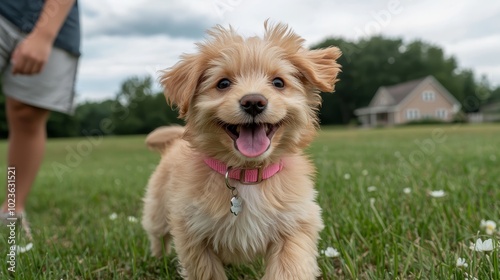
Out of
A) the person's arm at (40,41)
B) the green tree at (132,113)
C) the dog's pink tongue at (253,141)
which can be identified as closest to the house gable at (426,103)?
the green tree at (132,113)

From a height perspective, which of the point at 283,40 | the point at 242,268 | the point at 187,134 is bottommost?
the point at 242,268

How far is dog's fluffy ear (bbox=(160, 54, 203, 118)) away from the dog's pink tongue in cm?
35

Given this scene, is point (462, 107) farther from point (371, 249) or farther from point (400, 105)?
point (371, 249)

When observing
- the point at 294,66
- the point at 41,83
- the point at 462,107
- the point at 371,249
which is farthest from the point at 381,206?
the point at 462,107

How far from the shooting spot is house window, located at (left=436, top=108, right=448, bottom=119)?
52.9 metres

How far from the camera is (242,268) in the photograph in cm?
254

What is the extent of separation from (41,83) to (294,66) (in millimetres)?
2517

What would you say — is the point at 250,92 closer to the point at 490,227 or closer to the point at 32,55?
the point at 490,227

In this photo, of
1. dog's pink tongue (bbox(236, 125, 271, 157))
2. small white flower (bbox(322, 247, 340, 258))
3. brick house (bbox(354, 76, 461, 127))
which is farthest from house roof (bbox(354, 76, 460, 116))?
dog's pink tongue (bbox(236, 125, 271, 157))

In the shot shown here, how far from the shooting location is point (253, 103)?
1.94 metres

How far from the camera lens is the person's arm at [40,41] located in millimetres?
3320

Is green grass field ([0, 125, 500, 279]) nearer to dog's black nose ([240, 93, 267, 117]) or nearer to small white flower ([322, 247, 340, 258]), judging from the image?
small white flower ([322, 247, 340, 258])

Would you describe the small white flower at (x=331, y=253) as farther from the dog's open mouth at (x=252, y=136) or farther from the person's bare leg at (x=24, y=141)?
the person's bare leg at (x=24, y=141)

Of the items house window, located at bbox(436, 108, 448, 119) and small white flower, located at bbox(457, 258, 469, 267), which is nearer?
small white flower, located at bbox(457, 258, 469, 267)
